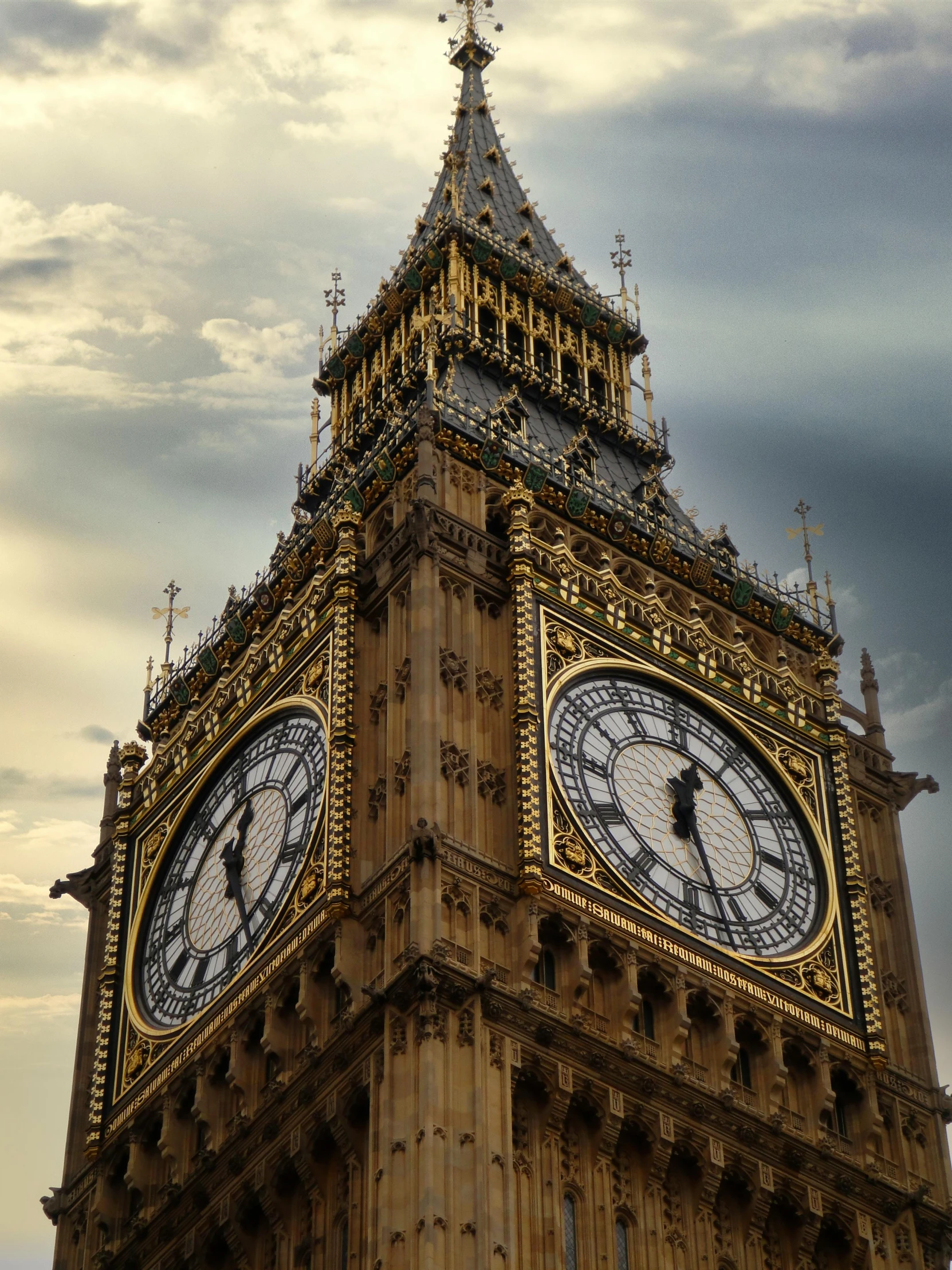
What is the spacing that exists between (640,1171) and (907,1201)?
4.55 m

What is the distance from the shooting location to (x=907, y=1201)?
43125 mm

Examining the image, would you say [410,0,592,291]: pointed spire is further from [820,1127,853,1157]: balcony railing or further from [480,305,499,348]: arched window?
[820,1127,853,1157]: balcony railing

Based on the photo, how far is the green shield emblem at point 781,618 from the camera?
5112cm

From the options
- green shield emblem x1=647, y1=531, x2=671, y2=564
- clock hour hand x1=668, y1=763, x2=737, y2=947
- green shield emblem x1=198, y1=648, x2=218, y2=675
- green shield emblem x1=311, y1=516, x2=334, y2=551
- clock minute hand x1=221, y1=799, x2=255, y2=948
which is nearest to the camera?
clock hour hand x1=668, y1=763, x2=737, y2=947

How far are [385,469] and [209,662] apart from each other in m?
4.73

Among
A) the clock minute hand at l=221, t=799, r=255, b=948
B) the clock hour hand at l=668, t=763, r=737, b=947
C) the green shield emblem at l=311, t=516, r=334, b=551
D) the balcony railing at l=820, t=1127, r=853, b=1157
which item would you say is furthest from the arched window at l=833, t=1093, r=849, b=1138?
the green shield emblem at l=311, t=516, r=334, b=551

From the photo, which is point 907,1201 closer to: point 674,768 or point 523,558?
point 674,768

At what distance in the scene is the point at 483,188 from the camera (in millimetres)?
61938

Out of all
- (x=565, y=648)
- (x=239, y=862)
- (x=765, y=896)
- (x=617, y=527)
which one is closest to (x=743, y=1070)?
(x=765, y=896)

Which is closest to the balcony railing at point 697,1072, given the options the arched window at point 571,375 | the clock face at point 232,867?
the clock face at point 232,867

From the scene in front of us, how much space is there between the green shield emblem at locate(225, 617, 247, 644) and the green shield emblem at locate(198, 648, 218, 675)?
512 mm

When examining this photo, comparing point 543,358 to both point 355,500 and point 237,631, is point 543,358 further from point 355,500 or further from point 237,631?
point 237,631

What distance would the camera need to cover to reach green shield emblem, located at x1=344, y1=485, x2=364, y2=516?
4931 cm

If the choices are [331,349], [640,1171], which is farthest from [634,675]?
[331,349]
